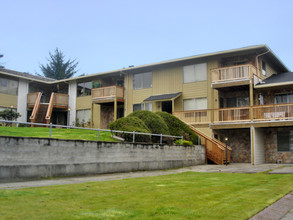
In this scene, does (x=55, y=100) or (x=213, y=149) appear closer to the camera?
(x=213, y=149)

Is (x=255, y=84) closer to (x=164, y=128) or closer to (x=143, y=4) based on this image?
(x=164, y=128)

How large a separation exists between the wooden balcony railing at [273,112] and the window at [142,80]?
33.7ft

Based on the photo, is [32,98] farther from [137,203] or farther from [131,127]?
[137,203]

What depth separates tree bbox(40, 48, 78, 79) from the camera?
56.0 meters

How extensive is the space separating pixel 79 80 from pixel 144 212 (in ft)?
94.8

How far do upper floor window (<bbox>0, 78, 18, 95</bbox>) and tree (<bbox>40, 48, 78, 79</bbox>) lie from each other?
24812 mm

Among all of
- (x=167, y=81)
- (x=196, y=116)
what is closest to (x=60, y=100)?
(x=167, y=81)

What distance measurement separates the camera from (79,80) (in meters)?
32.7

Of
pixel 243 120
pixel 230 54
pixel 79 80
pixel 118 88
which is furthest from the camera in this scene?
pixel 79 80

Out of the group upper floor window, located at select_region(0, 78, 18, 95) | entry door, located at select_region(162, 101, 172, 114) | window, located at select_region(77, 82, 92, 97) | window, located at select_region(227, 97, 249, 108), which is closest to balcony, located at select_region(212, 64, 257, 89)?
window, located at select_region(227, 97, 249, 108)

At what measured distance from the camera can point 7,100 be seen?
3006cm

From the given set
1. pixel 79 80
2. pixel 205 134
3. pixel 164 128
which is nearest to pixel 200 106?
pixel 205 134

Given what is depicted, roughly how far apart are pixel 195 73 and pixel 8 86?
18.0m

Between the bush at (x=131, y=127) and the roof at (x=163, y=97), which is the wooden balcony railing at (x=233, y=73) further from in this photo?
the bush at (x=131, y=127)
